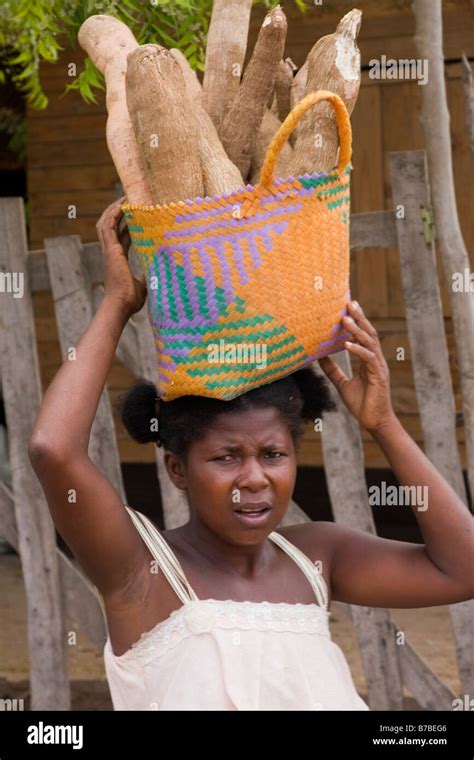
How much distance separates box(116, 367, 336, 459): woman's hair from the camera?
2.23 meters

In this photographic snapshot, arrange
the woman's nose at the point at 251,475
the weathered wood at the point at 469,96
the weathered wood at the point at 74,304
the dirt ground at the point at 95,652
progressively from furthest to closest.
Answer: the dirt ground at the point at 95,652, the weathered wood at the point at 74,304, the weathered wood at the point at 469,96, the woman's nose at the point at 251,475

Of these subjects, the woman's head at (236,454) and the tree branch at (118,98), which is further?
the tree branch at (118,98)

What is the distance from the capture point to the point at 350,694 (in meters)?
2.28

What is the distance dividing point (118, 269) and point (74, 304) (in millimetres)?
1577

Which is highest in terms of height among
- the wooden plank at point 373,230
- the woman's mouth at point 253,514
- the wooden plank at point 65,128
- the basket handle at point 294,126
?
the wooden plank at point 65,128

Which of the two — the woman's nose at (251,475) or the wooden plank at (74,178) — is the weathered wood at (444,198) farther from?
the wooden plank at (74,178)

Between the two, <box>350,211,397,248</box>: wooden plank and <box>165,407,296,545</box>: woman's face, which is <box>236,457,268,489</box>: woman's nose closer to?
<box>165,407,296,545</box>: woman's face

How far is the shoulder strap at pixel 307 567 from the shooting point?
237 cm

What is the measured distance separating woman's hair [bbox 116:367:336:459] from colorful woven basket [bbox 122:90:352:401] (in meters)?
0.06

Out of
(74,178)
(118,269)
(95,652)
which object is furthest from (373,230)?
(74,178)

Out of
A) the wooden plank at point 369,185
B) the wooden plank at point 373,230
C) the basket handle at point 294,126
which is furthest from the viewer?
the wooden plank at point 369,185

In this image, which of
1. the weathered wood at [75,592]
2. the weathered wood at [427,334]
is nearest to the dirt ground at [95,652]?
the weathered wood at [75,592]
